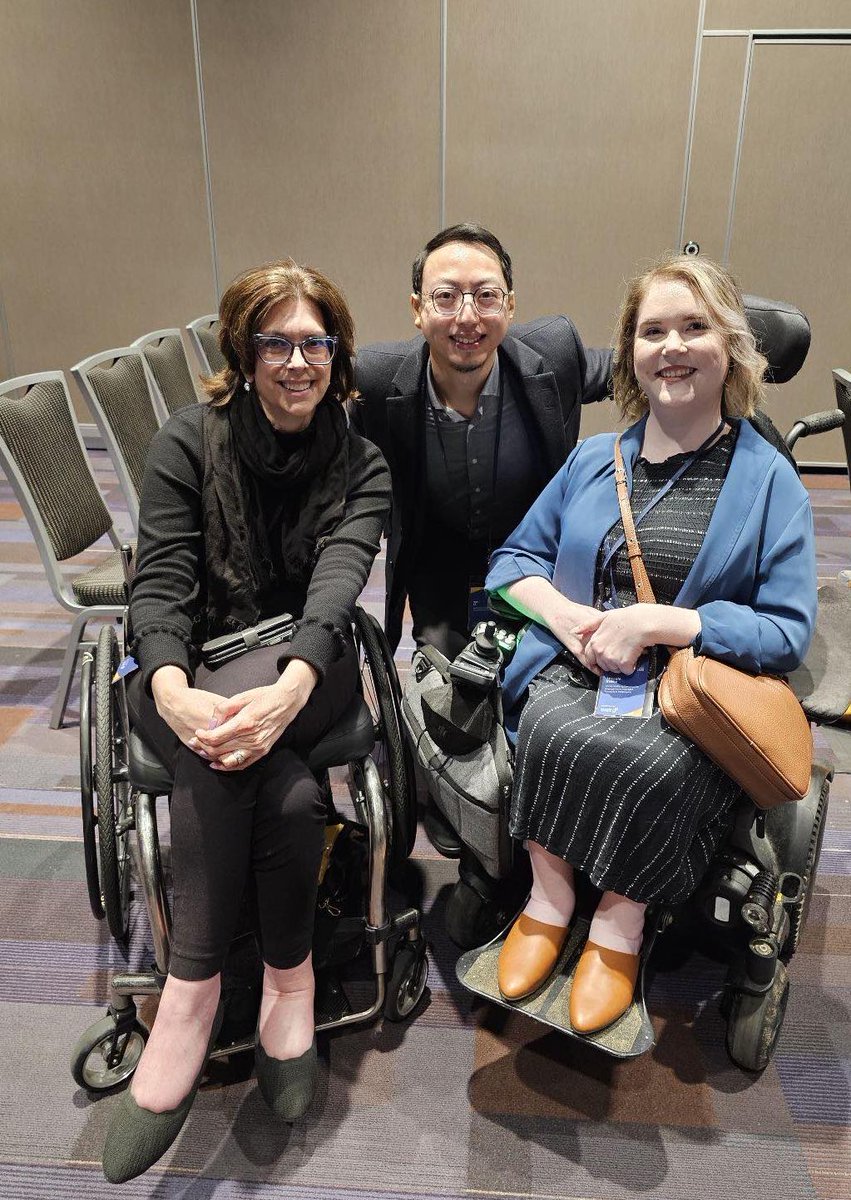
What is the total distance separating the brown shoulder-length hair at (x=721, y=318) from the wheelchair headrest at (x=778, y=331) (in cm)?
16

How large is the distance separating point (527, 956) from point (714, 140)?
15.2 feet

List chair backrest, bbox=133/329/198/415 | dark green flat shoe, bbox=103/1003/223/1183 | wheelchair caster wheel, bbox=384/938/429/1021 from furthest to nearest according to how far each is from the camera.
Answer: chair backrest, bbox=133/329/198/415, wheelchair caster wheel, bbox=384/938/429/1021, dark green flat shoe, bbox=103/1003/223/1183

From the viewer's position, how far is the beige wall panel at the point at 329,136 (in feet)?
15.1

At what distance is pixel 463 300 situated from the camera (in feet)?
5.48

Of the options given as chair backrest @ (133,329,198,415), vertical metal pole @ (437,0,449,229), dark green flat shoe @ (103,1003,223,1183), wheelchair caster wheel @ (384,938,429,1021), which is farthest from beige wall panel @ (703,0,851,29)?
dark green flat shoe @ (103,1003,223,1183)

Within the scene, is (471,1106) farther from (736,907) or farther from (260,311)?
(260,311)

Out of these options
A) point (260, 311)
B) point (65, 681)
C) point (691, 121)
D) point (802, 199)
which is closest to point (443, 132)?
point (691, 121)

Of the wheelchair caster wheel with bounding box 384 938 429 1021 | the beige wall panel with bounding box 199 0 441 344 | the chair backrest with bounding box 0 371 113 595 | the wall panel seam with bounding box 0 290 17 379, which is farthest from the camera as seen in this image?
the wall panel seam with bounding box 0 290 17 379

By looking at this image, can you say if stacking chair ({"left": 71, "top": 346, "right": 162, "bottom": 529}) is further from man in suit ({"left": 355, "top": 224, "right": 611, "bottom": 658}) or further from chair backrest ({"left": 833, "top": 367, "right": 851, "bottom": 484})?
chair backrest ({"left": 833, "top": 367, "right": 851, "bottom": 484})

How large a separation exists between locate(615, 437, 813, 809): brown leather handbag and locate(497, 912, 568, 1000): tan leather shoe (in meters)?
0.42

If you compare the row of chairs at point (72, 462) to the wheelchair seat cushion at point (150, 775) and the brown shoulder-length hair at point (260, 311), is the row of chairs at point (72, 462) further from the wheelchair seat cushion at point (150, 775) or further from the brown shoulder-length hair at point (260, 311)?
the wheelchair seat cushion at point (150, 775)

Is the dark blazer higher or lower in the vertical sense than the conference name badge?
higher

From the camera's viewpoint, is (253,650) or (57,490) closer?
(253,650)

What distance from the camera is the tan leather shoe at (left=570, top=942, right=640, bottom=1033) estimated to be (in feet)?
4.48
